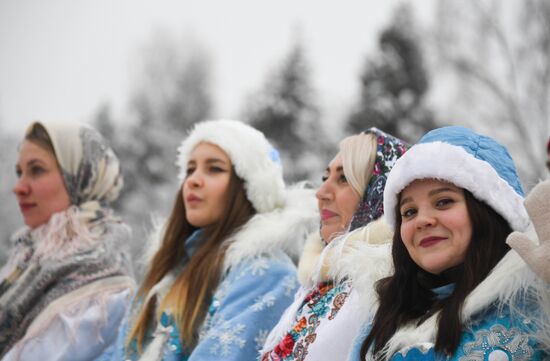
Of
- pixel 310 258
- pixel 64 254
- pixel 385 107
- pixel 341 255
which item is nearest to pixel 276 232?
pixel 310 258

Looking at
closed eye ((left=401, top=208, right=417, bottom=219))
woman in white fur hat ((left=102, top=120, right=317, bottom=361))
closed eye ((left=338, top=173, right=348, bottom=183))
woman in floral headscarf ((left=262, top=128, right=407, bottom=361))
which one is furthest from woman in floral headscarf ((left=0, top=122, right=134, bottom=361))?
closed eye ((left=401, top=208, right=417, bottom=219))

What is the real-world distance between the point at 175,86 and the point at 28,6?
1588 cm

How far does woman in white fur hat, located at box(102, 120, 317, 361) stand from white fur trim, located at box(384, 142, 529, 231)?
1396mm

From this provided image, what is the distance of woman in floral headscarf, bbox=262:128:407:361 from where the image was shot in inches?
112

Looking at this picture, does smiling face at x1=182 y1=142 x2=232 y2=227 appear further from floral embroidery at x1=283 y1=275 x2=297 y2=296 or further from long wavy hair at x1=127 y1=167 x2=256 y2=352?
floral embroidery at x1=283 y1=275 x2=297 y2=296

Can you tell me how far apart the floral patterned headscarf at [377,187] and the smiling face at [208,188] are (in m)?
1.12

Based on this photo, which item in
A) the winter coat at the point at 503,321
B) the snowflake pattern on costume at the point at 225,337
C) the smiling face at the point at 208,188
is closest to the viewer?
the winter coat at the point at 503,321

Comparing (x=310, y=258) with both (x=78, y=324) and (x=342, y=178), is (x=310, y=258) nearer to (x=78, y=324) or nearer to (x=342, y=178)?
(x=342, y=178)

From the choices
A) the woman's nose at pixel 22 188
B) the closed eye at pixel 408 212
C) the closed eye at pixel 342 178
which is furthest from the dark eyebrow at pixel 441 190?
the woman's nose at pixel 22 188

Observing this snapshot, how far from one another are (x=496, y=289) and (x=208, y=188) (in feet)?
7.02

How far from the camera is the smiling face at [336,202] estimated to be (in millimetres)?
3273

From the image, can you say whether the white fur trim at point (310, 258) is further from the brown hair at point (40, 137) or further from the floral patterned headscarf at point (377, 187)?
the brown hair at point (40, 137)

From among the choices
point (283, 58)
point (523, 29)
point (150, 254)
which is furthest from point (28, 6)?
point (150, 254)

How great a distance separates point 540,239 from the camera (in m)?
2.14
